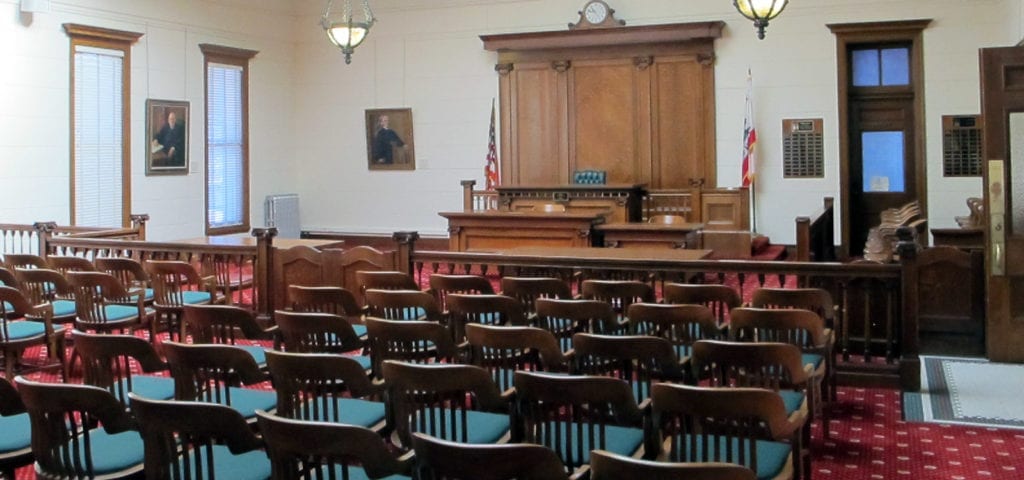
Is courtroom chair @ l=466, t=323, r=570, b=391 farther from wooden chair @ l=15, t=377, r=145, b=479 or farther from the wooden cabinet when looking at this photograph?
the wooden cabinet

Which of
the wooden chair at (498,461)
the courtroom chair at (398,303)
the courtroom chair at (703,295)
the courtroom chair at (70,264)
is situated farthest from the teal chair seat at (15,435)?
the courtroom chair at (70,264)

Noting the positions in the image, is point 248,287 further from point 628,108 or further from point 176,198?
point 628,108

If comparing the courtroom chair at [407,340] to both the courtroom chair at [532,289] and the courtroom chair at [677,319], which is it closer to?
the courtroom chair at [677,319]

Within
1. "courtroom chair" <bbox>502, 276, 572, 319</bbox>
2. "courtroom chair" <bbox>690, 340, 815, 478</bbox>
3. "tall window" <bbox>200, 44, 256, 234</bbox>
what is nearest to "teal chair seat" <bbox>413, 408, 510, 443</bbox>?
"courtroom chair" <bbox>690, 340, 815, 478</bbox>

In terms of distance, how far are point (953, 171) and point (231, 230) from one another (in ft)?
35.2

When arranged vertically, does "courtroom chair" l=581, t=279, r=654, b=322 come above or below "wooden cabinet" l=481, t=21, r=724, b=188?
below

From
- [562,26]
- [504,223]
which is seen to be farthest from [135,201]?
[562,26]

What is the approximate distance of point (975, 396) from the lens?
6.54 m

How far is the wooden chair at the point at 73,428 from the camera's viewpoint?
11.3ft

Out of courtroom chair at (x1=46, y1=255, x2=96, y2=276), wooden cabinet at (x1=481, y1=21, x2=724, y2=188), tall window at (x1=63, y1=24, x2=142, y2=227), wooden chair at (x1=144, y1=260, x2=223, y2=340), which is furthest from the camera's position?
wooden cabinet at (x1=481, y1=21, x2=724, y2=188)

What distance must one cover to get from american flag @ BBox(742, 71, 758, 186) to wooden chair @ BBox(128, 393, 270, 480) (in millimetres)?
11397

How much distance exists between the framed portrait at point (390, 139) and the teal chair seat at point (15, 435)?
12674mm

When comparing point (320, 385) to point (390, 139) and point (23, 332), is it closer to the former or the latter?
point (23, 332)

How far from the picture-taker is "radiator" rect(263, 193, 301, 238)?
16.9 metres
